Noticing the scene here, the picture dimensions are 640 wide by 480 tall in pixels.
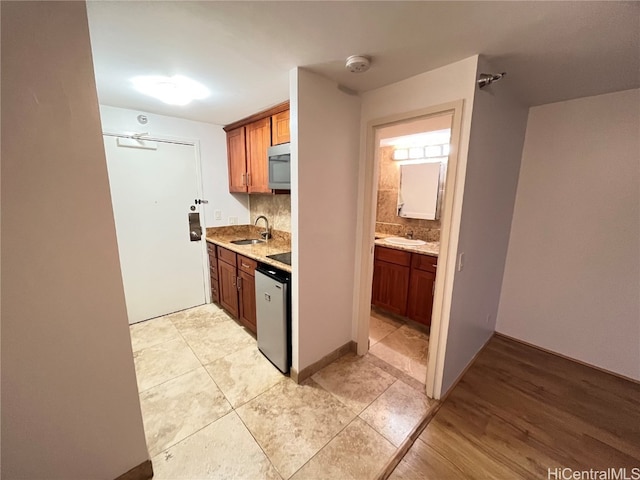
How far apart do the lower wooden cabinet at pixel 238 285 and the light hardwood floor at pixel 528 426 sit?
5.71ft

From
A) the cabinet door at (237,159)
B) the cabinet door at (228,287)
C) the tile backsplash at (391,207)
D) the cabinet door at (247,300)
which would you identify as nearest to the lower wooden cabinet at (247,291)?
the cabinet door at (247,300)

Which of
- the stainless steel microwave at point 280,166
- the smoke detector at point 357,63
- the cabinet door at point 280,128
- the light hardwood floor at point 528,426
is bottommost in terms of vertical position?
the light hardwood floor at point 528,426

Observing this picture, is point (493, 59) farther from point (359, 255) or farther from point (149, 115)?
point (149, 115)

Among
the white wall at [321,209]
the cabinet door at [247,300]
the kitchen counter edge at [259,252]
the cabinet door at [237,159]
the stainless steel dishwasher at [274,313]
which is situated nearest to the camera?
the white wall at [321,209]

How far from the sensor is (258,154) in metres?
2.64

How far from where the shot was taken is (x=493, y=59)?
1.45 metres

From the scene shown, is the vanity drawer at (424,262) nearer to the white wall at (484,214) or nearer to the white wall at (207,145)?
the white wall at (484,214)

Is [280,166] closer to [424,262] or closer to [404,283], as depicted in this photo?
[424,262]

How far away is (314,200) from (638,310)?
2.80 m

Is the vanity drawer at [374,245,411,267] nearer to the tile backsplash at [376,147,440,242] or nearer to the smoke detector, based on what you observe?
the tile backsplash at [376,147,440,242]

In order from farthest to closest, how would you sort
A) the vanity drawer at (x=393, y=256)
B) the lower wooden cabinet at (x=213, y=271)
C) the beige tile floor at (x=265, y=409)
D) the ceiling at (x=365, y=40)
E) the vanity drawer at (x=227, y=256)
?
the lower wooden cabinet at (x=213, y=271) < the vanity drawer at (x=393, y=256) < the vanity drawer at (x=227, y=256) < the beige tile floor at (x=265, y=409) < the ceiling at (x=365, y=40)

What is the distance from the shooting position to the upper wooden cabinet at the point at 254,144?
7.68 feet

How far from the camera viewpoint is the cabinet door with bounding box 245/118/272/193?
2.51 meters

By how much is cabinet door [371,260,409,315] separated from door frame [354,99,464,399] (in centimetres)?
75
